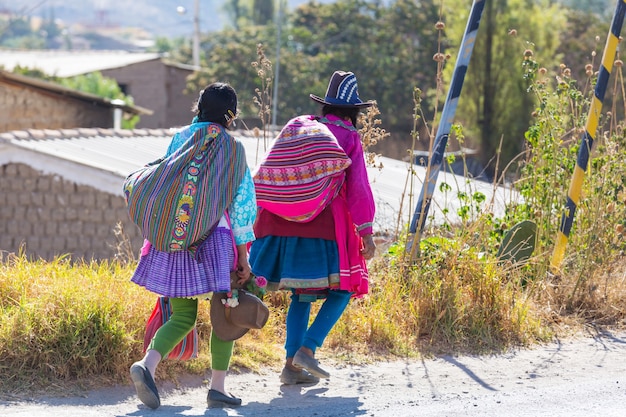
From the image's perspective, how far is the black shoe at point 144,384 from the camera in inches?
176

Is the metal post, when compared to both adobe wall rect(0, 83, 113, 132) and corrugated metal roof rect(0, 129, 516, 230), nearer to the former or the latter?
corrugated metal roof rect(0, 129, 516, 230)

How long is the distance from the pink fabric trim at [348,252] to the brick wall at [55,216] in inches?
289

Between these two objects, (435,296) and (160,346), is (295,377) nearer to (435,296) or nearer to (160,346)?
(160,346)

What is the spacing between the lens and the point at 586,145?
23.7 ft

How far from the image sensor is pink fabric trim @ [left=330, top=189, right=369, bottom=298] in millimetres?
5215

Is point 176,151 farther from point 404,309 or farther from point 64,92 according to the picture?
point 64,92

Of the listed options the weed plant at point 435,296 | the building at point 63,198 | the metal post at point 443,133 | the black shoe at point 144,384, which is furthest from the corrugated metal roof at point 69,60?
the black shoe at point 144,384

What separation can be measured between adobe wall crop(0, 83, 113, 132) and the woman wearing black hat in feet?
44.8

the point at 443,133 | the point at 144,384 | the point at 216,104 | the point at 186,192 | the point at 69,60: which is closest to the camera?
the point at 144,384

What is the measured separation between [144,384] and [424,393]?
5.14 ft

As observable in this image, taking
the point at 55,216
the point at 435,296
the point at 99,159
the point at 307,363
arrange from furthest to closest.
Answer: the point at 99,159, the point at 55,216, the point at 435,296, the point at 307,363

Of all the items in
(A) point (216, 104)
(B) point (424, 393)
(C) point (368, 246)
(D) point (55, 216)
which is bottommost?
(D) point (55, 216)

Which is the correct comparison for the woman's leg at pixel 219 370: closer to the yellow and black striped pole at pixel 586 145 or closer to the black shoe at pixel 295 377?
the black shoe at pixel 295 377

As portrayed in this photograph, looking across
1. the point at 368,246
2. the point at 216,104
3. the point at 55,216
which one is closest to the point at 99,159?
the point at 55,216
